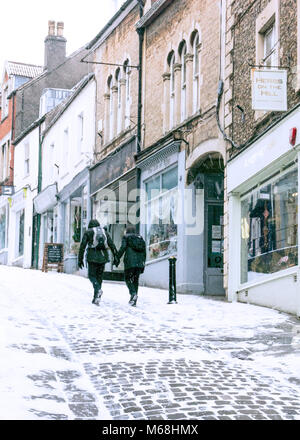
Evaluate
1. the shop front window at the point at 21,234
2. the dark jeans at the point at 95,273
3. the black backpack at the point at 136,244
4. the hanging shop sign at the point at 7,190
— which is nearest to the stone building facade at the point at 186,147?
the black backpack at the point at 136,244

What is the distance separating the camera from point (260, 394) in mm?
6562

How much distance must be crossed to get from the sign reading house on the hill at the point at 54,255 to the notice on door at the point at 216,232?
31.7ft

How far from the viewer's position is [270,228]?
44.7 feet

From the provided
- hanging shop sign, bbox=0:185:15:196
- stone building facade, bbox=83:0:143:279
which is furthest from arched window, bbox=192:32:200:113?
hanging shop sign, bbox=0:185:15:196

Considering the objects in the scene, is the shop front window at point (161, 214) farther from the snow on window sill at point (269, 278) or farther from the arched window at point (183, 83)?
the snow on window sill at point (269, 278)

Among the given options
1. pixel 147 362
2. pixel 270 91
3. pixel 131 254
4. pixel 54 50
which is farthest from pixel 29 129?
pixel 147 362

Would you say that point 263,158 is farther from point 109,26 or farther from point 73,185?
point 73,185

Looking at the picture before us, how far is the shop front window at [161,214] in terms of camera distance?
18516mm

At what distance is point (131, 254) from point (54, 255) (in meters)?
12.8

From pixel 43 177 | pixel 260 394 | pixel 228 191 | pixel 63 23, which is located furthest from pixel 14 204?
pixel 260 394

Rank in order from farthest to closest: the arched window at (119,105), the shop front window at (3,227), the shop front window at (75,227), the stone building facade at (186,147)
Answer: the shop front window at (3,227)
the shop front window at (75,227)
the arched window at (119,105)
the stone building facade at (186,147)

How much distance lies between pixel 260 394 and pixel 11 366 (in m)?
2.58

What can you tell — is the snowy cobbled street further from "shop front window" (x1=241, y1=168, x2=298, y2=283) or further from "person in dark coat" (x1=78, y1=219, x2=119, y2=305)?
"shop front window" (x1=241, y1=168, x2=298, y2=283)
